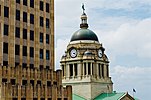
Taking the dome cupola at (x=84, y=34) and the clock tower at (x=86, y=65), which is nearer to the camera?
the clock tower at (x=86, y=65)

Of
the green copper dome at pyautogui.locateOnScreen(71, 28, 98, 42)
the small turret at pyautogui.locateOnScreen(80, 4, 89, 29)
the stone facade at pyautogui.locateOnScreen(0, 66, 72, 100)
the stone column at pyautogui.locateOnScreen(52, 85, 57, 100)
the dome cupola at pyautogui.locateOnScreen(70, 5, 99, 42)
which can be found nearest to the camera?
the stone facade at pyautogui.locateOnScreen(0, 66, 72, 100)

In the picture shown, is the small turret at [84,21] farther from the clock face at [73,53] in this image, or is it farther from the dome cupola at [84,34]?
the clock face at [73,53]

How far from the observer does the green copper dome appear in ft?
452

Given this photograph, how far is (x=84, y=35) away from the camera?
453ft

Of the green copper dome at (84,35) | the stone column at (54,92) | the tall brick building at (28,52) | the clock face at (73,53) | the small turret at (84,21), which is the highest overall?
the small turret at (84,21)

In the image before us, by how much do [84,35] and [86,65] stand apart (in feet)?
33.5

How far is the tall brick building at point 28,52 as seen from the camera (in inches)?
2610

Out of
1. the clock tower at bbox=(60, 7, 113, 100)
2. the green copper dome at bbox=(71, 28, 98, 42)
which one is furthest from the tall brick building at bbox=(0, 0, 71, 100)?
the green copper dome at bbox=(71, 28, 98, 42)

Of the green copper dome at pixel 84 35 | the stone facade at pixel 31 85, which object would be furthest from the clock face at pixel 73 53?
the stone facade at pixel 31 85

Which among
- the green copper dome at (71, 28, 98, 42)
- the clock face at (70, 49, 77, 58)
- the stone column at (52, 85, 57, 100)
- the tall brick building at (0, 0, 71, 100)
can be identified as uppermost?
the green copper dome at (71, 28, 98, 42)

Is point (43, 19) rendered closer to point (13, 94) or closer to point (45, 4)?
point (45, 4)

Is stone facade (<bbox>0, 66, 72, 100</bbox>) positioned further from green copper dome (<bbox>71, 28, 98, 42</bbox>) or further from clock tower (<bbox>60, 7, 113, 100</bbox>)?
green copper dome (<bbox>71, 28, 98, 42</bbox>)

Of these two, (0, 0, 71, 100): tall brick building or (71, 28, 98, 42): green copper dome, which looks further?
(71, 28, 98, 42): green copper dome

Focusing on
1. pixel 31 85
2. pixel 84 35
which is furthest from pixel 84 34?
pixel 31 85
